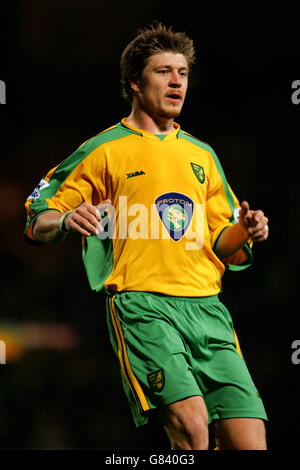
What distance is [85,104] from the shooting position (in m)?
4.72

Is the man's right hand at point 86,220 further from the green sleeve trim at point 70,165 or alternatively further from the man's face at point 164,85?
the man's face at point 164,85

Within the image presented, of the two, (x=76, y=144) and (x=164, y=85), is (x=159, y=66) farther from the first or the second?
(x=76, y=144)

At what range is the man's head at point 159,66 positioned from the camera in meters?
2.95

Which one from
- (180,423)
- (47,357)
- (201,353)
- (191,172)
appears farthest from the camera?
(47,357)

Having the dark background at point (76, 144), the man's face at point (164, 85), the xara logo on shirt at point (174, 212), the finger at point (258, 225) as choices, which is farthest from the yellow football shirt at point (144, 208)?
the dark background at point (76, 144)

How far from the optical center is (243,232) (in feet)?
9.43

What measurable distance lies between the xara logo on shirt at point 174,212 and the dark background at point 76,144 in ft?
6.06

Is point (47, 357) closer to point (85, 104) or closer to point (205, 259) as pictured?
point (85, 104)

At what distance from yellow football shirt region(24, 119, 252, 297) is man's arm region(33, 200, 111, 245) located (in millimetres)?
60

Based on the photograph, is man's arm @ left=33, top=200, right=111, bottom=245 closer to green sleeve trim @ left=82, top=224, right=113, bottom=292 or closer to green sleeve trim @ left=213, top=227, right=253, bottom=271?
green sleeve trim @ left=82, top=224, right=113, bottom=292

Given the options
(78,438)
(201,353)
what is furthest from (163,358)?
(78,438)

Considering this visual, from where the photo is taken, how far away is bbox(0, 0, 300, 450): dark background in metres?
4.60

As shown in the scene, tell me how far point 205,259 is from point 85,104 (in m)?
2.14

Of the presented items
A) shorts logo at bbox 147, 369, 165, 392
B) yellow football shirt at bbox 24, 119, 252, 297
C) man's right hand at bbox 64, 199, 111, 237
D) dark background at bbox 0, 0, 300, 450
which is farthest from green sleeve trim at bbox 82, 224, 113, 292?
dark background at bbox 0, 0, 300, 450
